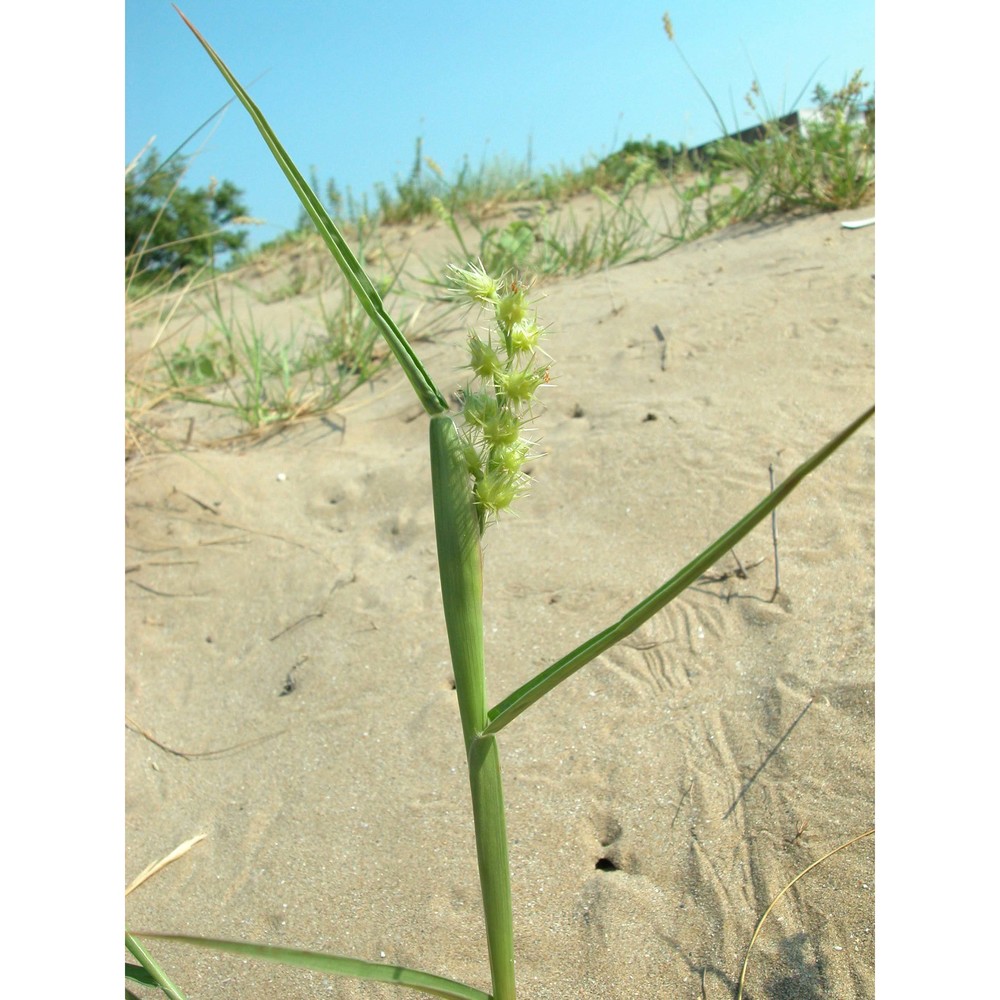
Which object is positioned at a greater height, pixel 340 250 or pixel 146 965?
pixel 340 250

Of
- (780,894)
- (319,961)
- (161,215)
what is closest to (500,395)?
(319,961)

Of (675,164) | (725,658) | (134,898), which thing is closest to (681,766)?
(725,658)

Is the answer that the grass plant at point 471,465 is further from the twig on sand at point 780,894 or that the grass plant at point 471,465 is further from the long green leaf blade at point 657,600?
the twig on sand at point 780,894

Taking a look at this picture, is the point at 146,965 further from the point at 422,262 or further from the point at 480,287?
the point at 422,262

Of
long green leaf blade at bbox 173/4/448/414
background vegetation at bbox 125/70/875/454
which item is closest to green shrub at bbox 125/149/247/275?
background vegetation at bbox 125/70/875/454

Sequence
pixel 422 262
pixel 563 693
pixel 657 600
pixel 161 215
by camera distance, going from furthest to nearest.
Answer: pixel 422 262 < pixel 161 215 < pixel 563 693 < pixel 657 600

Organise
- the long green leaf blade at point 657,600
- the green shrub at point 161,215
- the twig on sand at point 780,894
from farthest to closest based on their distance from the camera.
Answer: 1. the green shrub at point 161,215
2. the twig on sand at point 780,894
3. the long green leaf blade at point 657,600

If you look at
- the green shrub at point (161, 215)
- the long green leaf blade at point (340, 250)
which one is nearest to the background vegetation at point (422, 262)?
the green shrub at point (161, 215)

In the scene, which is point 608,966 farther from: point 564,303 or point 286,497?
point 564,303
